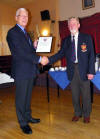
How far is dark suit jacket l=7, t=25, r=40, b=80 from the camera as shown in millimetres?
2088

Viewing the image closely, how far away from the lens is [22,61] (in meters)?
2.16

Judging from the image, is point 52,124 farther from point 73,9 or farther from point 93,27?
point 73,9

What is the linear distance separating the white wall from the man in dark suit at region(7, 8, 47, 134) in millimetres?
3666

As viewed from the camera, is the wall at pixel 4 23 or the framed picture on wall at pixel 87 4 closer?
the framed picture on wall at pixel 87 4

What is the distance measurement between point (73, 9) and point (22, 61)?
422 cm

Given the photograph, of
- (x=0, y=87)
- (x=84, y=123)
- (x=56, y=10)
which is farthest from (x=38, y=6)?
(x=84, y=123)

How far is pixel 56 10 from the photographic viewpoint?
242 inches

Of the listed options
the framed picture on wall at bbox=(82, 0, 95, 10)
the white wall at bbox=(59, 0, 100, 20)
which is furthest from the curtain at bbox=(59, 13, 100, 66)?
the framed picture on wall at bbox=(82, 0, 95, 10)

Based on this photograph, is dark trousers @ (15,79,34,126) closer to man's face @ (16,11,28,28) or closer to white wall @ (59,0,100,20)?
man's face @ (16,11,28,28)

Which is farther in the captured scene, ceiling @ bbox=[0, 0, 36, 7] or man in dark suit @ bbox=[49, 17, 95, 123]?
ceiling @ bbox=[0, 0, 36, 7]

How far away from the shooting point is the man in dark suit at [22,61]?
2100 millimetres

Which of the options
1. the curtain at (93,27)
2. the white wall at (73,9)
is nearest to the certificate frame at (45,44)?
the curtain at (93,27)

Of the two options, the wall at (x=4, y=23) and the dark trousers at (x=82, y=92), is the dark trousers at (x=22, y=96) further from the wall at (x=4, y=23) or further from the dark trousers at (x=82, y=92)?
the wall at (x=4, y=23)

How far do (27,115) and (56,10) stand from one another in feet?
15.5
